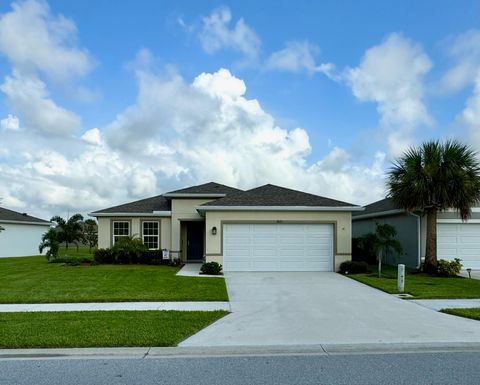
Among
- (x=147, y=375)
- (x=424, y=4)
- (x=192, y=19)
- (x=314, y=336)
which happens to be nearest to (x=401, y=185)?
(x=424, y=4)

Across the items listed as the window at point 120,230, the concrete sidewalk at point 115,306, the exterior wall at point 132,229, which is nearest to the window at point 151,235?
the exterior wall at point 132,229

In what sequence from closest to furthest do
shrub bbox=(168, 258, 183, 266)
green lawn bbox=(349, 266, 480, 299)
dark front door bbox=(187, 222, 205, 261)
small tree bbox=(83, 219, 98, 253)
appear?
1. green lawn bbox=(349, 266, 480, 299)
2. shrub bbox=(168, 258, 183, 266)
3. dark front door bbox=(187, 222, 205, 261)
4. small tree bbox=(83, 219, 98, 253)

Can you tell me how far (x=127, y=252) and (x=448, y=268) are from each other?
14.9 meters

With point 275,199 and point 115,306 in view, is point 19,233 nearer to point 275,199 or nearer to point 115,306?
point 275,199

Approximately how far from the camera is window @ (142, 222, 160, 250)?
2430 centimetres

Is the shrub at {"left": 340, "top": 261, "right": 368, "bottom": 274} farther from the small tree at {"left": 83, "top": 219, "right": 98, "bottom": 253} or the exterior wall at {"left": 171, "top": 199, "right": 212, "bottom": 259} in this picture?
the small tree at {"left": 83, "top": 219, "right": 98, "bottom": 253}

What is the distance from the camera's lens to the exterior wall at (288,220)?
18469mm

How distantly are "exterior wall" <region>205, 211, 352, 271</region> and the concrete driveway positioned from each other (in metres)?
4.84

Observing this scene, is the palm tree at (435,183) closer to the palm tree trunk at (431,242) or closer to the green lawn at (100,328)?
the palm tree trunk at (431,242)

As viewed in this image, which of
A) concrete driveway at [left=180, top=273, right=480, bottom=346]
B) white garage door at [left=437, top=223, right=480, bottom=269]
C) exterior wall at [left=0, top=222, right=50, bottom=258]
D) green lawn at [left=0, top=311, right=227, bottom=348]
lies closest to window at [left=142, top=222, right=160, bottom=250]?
concrete driveway at [left=180, top=273, right=480, bottom=346]

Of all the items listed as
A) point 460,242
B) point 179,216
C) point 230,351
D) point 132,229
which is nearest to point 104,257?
point 132,229

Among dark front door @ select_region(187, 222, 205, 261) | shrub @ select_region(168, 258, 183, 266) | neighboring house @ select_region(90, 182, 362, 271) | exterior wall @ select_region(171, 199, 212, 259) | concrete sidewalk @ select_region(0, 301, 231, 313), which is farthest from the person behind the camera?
dark front door @ select_region(187, 222, 205, 261)

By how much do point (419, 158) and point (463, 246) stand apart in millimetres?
4934

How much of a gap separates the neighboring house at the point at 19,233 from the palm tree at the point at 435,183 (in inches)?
1089
